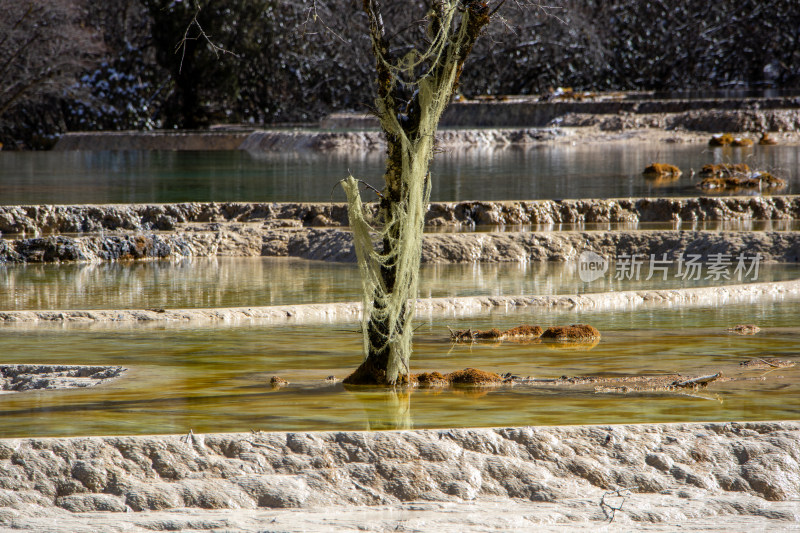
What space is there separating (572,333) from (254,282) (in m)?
4.52

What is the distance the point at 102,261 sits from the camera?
13.5m

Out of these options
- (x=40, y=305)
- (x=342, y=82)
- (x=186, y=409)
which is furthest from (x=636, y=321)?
(x=342, y=82)

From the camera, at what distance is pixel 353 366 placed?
694cm

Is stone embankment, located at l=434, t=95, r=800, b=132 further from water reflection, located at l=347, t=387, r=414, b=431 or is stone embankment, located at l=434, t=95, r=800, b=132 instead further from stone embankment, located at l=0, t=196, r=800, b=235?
water reflection, located at l=347, t=387, r=414, b=431

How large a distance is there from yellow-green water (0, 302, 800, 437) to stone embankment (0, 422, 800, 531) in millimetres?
393

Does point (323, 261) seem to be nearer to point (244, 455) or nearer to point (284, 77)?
point (244, 455)

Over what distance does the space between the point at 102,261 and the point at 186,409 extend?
8.26 meters

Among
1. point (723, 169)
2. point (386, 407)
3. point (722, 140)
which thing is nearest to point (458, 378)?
point (386, 407)

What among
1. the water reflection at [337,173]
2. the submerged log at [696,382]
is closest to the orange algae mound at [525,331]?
the submerged log at [696,382]

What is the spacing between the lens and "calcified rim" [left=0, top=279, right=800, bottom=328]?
28.3ft

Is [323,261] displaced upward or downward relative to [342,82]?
downward

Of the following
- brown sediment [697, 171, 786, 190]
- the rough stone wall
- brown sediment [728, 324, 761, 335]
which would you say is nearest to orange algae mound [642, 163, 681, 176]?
brown sediment [697, 171, 786, 190]

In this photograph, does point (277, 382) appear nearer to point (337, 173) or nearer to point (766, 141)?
point (337, 173)

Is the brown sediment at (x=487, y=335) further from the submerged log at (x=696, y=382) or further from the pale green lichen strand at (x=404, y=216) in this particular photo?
the submerged log at (x=696, y=382)
